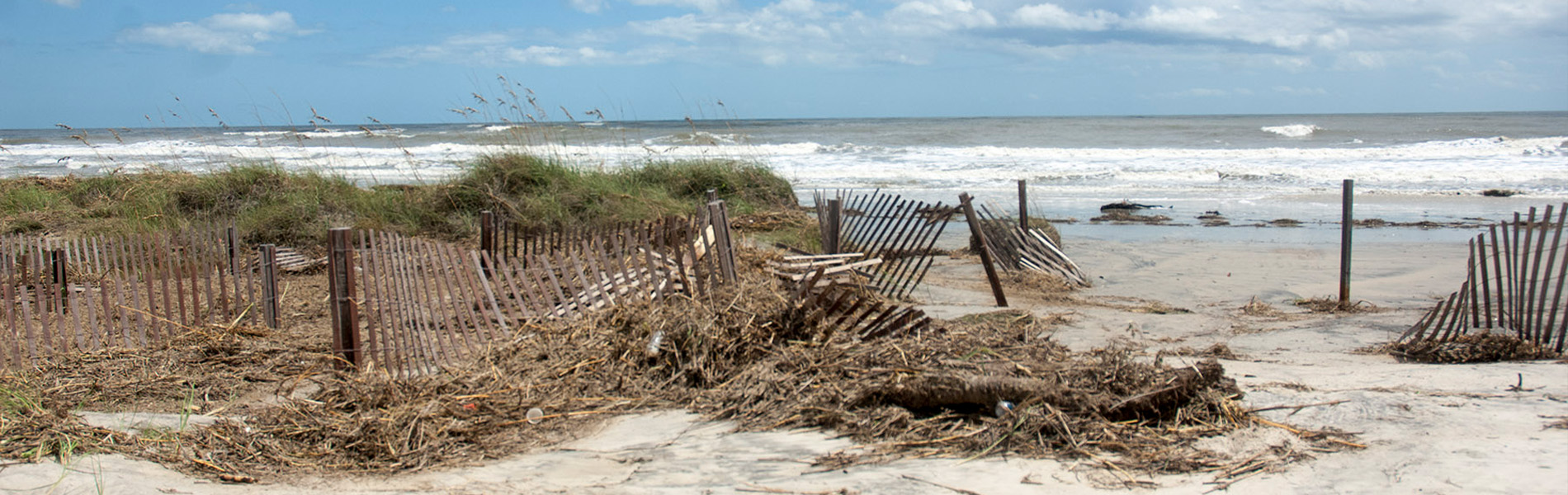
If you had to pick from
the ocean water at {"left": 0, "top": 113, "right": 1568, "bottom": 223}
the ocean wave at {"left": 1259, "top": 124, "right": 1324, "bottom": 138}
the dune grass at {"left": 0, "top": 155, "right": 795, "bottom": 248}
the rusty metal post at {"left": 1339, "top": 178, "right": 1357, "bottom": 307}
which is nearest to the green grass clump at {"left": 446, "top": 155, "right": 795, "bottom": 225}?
the dune grass at {"left": 0, "top": 155, "right": 795, "bottom": 248}

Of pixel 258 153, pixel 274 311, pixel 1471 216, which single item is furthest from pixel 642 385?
pixel 258 153

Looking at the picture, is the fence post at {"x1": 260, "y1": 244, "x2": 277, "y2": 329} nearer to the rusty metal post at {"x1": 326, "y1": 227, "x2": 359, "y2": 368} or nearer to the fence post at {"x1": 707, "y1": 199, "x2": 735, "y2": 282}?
the rusty metal post at {"x1": 326, "y1": 227, "x2": 359, "y2": 368}

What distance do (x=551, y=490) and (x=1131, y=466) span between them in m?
1.86

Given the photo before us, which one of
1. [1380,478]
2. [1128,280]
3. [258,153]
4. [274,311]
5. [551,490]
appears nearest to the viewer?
[1380,478]

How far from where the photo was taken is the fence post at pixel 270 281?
5.63m

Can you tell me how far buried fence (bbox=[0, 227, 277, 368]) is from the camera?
4730 mm

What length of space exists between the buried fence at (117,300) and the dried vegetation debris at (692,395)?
0.16 metres

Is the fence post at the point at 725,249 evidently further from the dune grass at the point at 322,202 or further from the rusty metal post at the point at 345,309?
the dune grass at the point at 322,202

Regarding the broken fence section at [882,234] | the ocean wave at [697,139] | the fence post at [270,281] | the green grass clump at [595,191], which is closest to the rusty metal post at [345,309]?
the fence post at [270,281]

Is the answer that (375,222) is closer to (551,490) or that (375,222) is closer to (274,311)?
(274,311)

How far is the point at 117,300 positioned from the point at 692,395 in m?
3.16

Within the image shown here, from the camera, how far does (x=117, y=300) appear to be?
5.05m

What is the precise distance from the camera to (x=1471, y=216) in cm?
1384

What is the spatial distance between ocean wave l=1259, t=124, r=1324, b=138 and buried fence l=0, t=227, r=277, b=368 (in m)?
40.1
